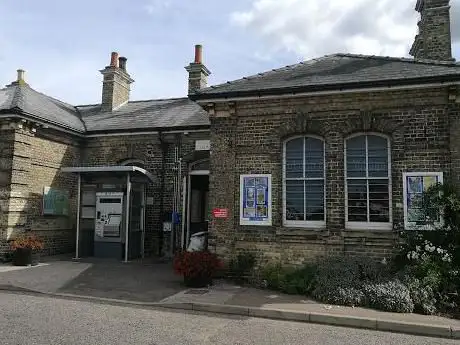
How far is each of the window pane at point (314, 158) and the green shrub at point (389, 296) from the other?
3.04m

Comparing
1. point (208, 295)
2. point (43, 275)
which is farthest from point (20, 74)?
point (208, 295)

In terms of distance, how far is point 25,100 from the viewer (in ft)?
47.2

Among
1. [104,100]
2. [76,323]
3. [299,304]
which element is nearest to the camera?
[76,323]

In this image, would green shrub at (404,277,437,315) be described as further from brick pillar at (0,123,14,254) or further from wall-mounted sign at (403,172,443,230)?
brick pillar at (0,123,14,254)

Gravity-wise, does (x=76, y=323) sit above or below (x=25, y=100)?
below

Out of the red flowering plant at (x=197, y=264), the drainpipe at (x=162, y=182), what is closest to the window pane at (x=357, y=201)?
the red flowering plant at (x=197, y=264)

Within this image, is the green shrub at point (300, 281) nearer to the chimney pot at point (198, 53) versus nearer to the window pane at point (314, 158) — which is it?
the window pane at point (314, 158)

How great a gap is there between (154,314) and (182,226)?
724 centimetres

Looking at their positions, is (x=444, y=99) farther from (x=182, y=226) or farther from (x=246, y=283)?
(x=182, y=226)

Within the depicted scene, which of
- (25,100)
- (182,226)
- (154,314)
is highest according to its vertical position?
(25,100)

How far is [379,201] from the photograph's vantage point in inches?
389

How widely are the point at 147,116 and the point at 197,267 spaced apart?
Answer: 886 centimetres

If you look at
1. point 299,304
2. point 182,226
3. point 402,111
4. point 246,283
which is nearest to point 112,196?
point 182,226

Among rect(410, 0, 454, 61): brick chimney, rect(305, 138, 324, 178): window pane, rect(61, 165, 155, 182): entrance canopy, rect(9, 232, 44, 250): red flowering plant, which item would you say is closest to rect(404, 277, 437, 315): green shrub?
rect(305, 138, 324, 178): window pane
